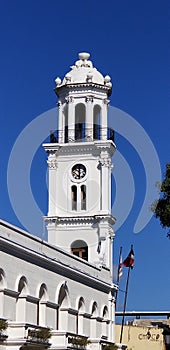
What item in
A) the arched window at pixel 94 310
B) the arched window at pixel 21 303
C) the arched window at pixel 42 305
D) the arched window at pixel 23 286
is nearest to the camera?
the arched window at pixel 21 303

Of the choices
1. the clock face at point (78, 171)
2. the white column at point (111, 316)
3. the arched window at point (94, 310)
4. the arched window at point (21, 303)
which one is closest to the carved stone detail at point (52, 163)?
the clock face at point (78, 171)

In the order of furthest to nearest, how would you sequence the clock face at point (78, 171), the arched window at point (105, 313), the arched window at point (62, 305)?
the clock face at point (78, 171), the arched window at point (105, 313), the arched window at point (62, 305)

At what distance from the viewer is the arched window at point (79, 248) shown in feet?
184

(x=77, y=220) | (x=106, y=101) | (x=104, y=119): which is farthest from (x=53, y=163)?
(x=106, y=101)

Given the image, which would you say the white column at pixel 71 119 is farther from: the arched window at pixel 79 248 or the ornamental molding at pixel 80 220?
the arched window at pixel 79 248

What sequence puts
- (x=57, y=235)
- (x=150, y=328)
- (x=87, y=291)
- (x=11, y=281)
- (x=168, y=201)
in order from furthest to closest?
(x=150, y=328), (x=57, y=235), (x=87, y=291), (x=11, y=281), (x=168, y=201)

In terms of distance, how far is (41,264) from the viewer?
39.5m

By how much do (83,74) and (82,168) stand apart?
658 centimetres

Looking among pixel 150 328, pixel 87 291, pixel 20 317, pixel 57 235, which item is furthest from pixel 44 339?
pixel 150 328

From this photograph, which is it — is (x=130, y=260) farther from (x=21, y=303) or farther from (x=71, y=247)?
(x=21, y=303)

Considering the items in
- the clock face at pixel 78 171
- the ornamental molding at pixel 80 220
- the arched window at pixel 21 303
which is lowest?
the arched window at pixel 21 303

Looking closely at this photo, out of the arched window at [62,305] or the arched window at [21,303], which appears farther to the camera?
the arched window at [62,305]

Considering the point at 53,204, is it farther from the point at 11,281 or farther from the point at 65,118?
the point at 11,281

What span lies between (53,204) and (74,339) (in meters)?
17.1
